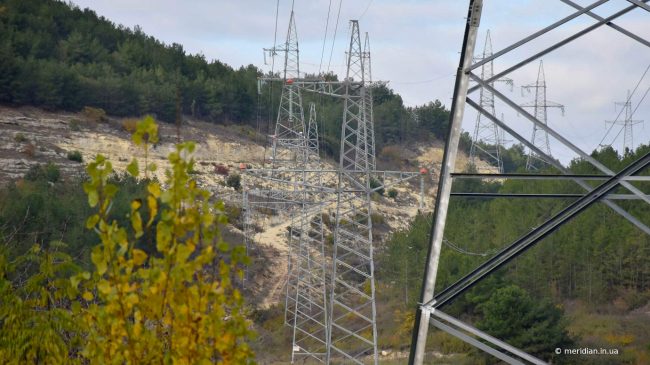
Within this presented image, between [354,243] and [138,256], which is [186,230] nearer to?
[138,256]

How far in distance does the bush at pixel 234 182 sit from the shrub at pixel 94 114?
24.6ft

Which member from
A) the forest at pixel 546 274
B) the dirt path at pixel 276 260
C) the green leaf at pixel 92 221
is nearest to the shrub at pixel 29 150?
the dirt path at pixel 276 260

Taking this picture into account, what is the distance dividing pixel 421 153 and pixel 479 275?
66.3m

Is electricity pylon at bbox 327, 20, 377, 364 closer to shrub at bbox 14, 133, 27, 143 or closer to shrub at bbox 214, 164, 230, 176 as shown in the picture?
shrub at bbox 214, 164, 230, 176

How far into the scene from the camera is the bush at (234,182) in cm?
4903

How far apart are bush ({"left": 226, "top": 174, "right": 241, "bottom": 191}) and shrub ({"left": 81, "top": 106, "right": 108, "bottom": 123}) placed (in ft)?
24.6

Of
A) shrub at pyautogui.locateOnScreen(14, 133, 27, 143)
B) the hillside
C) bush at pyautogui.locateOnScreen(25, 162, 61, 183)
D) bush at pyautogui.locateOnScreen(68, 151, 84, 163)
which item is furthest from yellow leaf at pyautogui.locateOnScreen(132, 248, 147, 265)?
shrub at pyautogui.locateOnScreen(14, 133, 27, 143)

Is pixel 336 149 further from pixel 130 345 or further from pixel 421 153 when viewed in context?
pixel 130 345

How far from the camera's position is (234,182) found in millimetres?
49375

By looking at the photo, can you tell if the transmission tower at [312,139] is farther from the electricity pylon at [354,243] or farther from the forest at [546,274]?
the forest at [546,274]

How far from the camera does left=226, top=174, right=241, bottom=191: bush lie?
161 feet

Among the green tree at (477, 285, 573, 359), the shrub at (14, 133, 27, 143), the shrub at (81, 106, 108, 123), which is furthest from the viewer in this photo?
the shrub at (81, 106, 108, 123)

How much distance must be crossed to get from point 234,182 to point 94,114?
327 inches

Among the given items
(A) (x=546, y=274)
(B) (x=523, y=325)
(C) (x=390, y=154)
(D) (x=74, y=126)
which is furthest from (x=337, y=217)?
(C) (x=390, y=154)
